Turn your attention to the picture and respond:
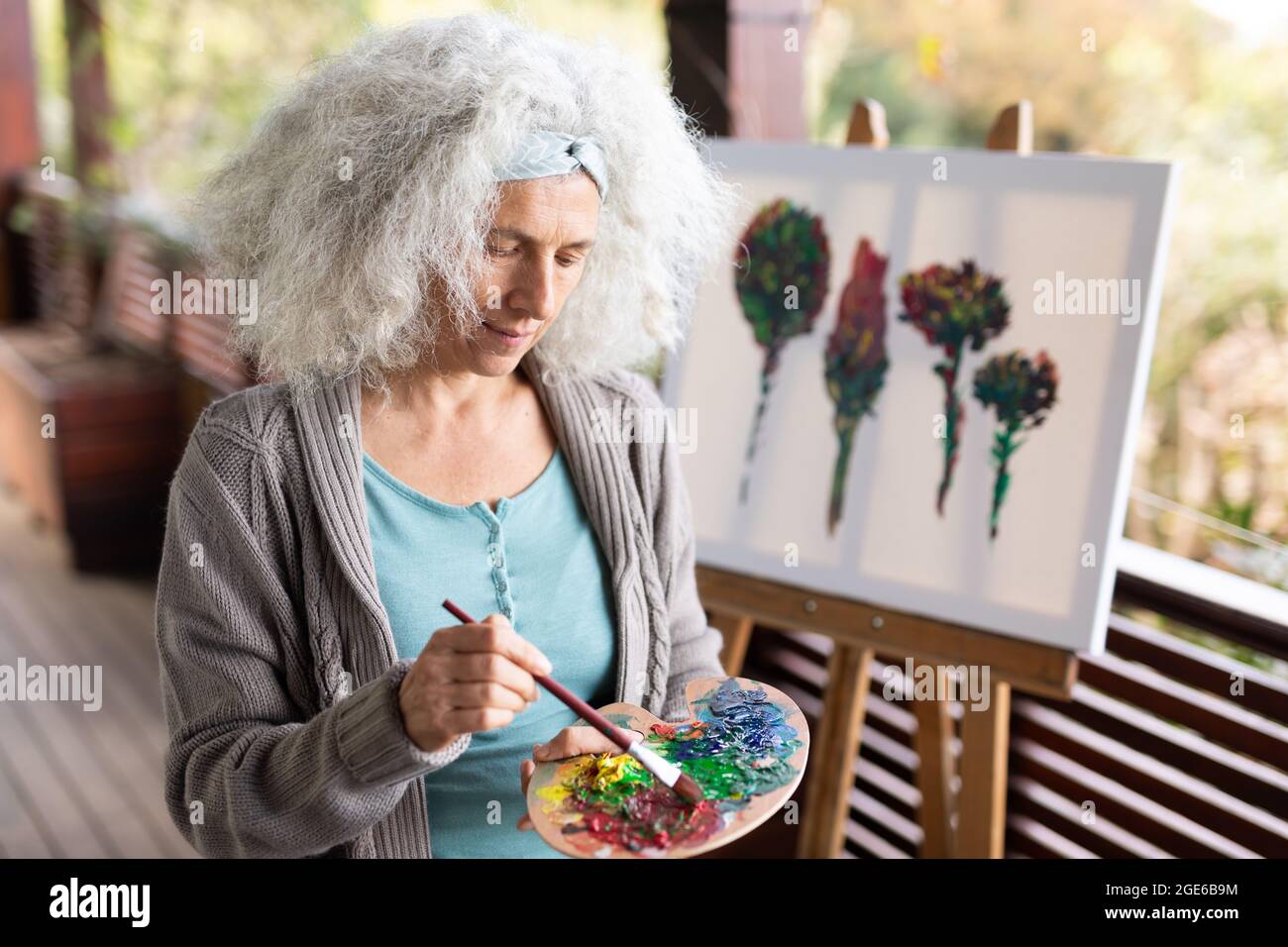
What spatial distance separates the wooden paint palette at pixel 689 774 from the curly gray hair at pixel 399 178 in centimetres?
50

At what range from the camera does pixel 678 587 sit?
61.7 inches

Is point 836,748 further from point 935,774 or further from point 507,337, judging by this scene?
point 507,337

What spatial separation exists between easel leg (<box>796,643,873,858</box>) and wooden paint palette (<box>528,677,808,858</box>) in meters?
0.78

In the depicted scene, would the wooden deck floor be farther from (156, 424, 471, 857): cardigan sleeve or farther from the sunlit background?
(156, 424, 471, 857): cardigan sleeve

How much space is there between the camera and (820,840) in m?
2.21

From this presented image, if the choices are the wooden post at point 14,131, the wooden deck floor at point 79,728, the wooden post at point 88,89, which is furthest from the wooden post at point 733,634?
the wooden post at point 14,131

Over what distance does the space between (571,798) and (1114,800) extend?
138 centimetres

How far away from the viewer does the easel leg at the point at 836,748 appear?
7.03 ft

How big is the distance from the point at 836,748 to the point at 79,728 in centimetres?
229
